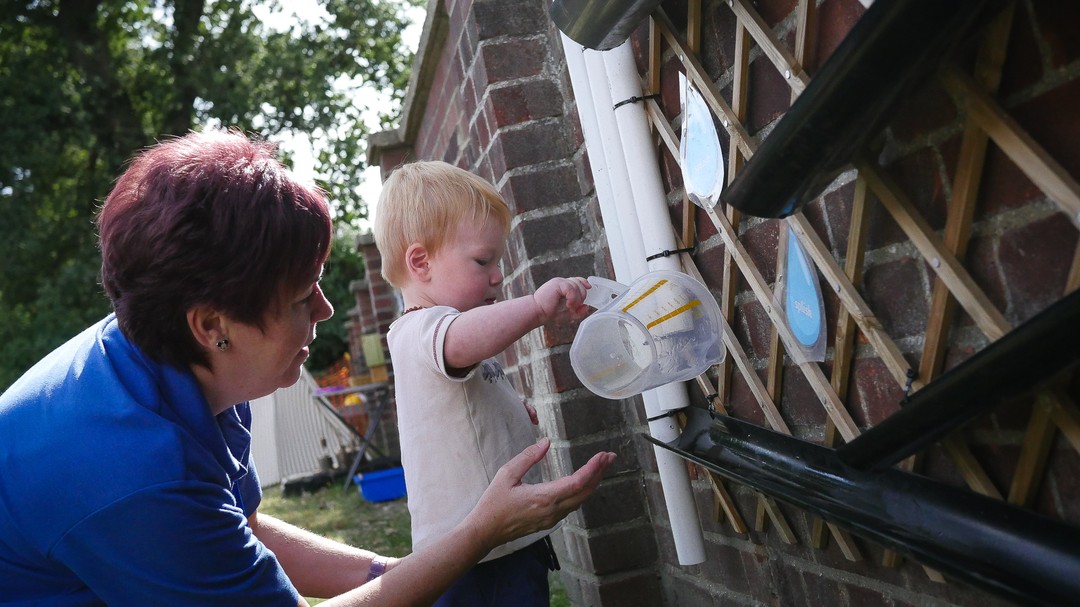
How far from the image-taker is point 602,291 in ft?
6.27

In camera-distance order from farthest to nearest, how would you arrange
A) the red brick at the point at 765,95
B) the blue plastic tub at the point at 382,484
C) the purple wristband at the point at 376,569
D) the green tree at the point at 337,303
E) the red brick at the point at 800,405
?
the green tree at the point at 337,303, the blue plastic tub at the point at 382,484, the purple wristband at the point at 376,569, the red brick at the point at 800,405, the red brick at the point at 765,95

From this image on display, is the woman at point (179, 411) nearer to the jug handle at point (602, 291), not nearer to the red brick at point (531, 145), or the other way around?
the jug handle at point (602, 291)

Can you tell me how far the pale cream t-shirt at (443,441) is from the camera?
6.49 ft

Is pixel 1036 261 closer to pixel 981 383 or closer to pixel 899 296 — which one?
pixel 981 383

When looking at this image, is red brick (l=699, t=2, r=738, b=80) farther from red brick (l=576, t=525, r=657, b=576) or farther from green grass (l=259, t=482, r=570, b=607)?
green grass (l=259, t=482, r=570, b=607)

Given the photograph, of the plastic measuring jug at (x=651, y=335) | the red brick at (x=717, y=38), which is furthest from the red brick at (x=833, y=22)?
the plastic measuring jug at (x=651, y=335)

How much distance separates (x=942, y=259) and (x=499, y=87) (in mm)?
1677

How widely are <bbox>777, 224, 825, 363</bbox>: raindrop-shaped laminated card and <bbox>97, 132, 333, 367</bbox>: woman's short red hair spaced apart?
825 millimetres

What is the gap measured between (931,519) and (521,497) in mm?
737

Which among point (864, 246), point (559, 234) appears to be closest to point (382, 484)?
point (559, 234)

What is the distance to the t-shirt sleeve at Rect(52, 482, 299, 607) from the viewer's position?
137 centimetres

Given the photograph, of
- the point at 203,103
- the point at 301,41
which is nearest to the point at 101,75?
the point at 203,103

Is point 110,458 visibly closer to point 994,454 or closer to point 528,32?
point 994,454

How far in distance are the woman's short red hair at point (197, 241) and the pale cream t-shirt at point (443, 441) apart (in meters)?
0.45
